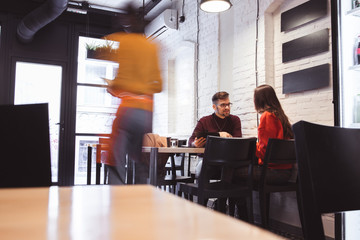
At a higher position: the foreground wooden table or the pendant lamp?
the pendant lamp

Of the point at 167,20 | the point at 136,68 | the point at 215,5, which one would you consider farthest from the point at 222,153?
the point at 167,20

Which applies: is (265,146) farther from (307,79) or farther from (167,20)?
(167,20)

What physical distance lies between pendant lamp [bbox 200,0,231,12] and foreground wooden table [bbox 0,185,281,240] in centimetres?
365

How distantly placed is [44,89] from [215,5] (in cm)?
465

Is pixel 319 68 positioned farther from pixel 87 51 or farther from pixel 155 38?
pixel 87 51

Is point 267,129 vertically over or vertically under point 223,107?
under

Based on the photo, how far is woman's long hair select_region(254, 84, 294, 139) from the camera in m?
2.89

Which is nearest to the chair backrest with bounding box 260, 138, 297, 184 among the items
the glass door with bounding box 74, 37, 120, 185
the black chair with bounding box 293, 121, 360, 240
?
the black chair with bounding box 293, 121, 360, 240

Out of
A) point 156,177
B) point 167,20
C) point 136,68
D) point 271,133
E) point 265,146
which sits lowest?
point 156,177

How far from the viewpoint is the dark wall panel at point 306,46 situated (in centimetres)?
326

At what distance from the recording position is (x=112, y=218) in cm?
34

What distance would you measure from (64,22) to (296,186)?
20.8ft

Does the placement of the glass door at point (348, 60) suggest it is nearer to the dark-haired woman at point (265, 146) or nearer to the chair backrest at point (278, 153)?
the chair backrest at point (278, 153)

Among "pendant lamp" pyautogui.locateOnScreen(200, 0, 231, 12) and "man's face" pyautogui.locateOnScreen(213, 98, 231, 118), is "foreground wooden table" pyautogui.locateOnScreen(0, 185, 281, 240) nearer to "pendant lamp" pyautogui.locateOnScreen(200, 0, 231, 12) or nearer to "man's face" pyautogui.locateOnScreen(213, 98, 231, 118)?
"man's face" pyautogui.locateOnScreen(213, 98, 231, 118)
